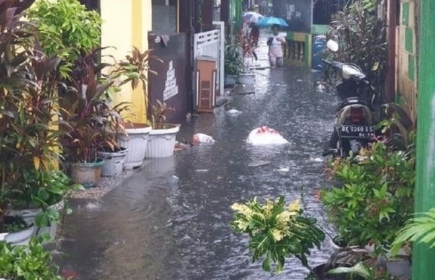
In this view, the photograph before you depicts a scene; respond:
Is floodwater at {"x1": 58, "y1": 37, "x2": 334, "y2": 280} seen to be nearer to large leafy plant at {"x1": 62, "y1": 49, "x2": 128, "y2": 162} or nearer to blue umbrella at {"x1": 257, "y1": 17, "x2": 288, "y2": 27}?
large leafy plant at {"x1": 62, "y1": 49, "x2": 128, "y2": 162}

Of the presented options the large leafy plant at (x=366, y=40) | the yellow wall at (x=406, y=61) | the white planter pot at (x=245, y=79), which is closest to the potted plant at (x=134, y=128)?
the yellow wall at (x=406, y=61)

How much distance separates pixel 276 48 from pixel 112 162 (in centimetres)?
1670

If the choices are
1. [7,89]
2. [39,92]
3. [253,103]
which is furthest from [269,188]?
[253,103]

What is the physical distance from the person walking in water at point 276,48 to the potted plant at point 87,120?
16521mm

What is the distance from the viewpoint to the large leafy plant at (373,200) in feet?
15.6

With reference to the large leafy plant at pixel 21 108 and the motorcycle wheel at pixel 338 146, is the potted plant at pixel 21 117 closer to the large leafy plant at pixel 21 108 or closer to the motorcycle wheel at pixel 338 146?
the large leafy plant at pixel 21 108

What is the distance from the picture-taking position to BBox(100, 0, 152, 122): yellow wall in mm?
9914

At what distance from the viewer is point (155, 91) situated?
1136 cm

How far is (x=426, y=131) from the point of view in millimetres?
3729

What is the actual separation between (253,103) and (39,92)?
1011cm

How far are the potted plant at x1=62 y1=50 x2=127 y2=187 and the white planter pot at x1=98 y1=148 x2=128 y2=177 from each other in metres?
0.25

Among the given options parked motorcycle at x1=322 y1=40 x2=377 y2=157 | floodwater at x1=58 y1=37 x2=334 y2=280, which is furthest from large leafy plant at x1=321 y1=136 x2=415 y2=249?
parked motorcycle at x1=322 y1=40 x2=377 y2=157

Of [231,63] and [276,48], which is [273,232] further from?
[276,48]

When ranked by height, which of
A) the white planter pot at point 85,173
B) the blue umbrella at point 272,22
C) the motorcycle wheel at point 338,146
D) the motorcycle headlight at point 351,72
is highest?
the blue umbrella at point 272,22
